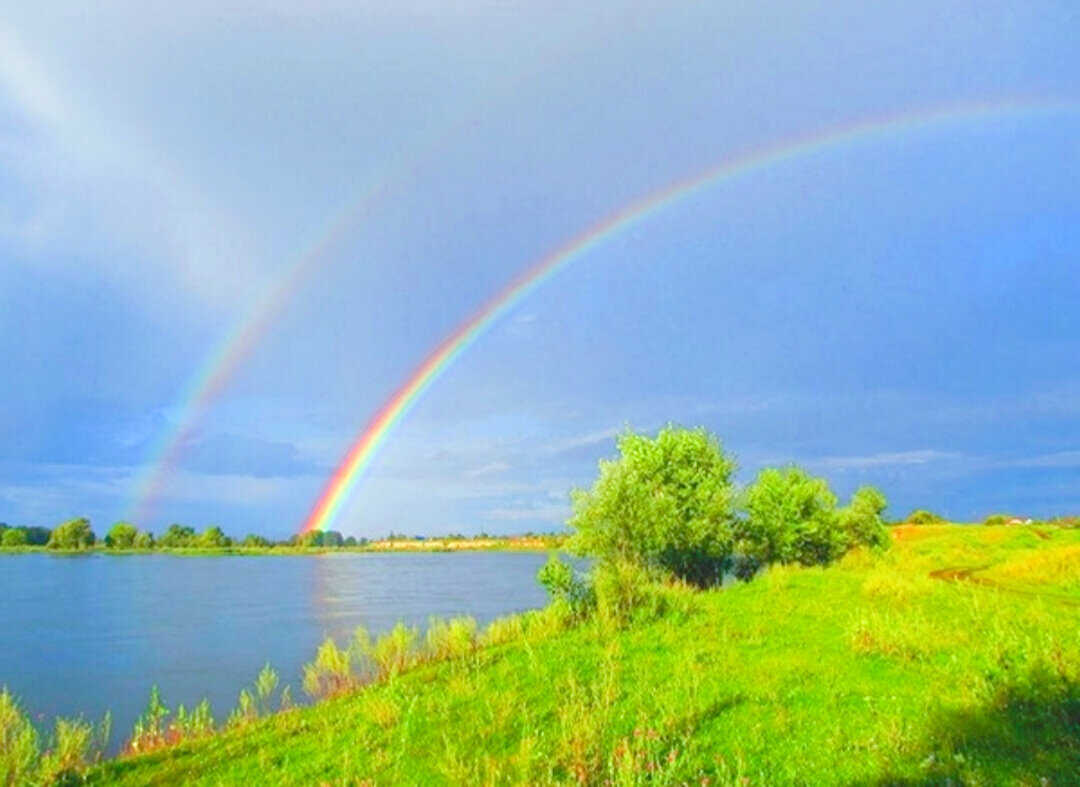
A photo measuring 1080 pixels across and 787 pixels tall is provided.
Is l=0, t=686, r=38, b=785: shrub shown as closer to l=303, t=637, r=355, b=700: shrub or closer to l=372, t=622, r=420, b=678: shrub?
l=303, t=637, r=355, b=700: shrub

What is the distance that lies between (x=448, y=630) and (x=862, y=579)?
661 inches

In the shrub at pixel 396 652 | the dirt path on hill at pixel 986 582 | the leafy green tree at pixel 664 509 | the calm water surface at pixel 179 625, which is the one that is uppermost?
the leafy green tree at pixel 664 509

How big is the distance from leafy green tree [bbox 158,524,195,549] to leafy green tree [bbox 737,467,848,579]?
158473 millimetres

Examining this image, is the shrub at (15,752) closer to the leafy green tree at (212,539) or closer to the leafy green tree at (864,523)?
the leafy green tree at (864,523)

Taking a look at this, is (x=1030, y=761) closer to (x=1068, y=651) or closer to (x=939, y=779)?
(x=939, y=779)

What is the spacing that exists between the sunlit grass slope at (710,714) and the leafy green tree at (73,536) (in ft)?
540

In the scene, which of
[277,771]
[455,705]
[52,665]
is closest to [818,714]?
[455,705]

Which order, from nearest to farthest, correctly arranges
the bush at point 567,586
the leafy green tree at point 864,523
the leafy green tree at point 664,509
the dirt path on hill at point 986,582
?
the bush at point 567,586 → the dirt path on hill at point 986,582 → the leafy green tree at point 664,509 → the leafy green tree at point 864,523

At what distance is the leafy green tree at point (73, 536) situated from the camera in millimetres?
152125

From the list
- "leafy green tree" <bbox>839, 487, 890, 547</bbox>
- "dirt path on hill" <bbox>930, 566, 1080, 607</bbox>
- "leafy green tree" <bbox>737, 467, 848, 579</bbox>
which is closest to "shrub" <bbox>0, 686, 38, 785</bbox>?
"dirt path on hill" <bbox>930, 566, 1080, 607</bbox>

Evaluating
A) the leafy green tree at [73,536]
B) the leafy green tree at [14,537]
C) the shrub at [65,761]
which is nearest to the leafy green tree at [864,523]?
the shrub at [65,761]

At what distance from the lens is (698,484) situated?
35.6 metres

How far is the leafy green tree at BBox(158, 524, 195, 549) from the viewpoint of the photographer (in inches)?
6664

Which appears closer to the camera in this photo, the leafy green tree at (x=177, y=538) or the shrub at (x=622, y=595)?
the shrub at (x=622, y=595)
